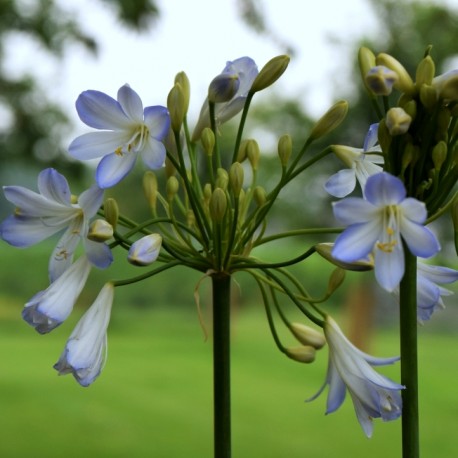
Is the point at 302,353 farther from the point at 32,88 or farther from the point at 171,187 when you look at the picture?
the point at 32,88

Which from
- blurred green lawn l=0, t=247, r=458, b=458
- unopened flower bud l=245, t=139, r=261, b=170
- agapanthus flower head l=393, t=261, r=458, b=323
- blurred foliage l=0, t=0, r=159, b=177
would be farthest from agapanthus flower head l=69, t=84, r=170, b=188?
blurred green lawn l=0, t=247, r=458, b=458

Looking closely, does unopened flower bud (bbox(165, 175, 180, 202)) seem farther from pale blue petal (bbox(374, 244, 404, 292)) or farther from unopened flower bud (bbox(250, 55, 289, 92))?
pale blue petal (bbox(374, 244, 404, 292))

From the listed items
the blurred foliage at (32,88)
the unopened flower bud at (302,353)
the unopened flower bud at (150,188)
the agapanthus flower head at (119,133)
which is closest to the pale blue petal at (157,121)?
the agapanthus flower head at (119,133)

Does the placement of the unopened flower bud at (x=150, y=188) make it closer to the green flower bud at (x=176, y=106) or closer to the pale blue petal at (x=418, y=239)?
the green flower bud at (x=176, y=106)

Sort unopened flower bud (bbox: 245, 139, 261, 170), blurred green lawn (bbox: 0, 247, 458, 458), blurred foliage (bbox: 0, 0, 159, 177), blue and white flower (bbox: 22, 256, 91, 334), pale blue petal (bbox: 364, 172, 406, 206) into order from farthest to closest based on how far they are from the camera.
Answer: blurred green lawn (bbox: 0, 247, 458, 458) < blurred foliage (bbox: 0, 0, 159, 177) < unopened flower bud (bbox: 245, 139, 261, 170) < blue and white flower (bbox: 22, 256, 91, 334) < pale blue petal (bbox: 364, 172, 406, 206)

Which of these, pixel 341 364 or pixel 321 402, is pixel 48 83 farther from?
pixel 341 364

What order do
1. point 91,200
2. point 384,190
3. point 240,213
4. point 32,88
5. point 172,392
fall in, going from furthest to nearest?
1. point 172,392
2. point 32,88
3. point 240,213
4. point 91,200
5. point 384,190

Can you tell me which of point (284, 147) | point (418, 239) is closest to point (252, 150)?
point (284, 147)
